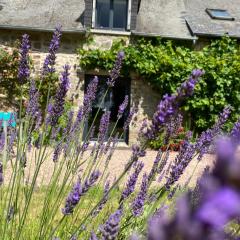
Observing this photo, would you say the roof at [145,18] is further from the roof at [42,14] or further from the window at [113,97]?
the window at [113,97]

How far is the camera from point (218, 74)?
1260 centimetres

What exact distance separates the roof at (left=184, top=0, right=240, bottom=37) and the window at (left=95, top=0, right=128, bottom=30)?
1.97 metres

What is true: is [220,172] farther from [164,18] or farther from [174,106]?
[164,18]

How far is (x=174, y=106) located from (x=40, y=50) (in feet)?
37.6

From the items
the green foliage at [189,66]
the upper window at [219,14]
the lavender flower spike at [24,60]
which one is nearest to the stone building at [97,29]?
the green foliage at [189,66]

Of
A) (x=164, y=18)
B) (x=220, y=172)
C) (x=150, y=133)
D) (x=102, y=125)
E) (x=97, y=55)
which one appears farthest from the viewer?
(x=164, y=18)

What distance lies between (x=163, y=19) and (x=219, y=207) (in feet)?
43.9

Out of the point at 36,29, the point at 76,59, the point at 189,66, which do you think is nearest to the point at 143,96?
the point at 189,66

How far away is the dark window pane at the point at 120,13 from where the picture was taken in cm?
1249

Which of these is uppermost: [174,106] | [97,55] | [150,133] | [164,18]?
[174,106]

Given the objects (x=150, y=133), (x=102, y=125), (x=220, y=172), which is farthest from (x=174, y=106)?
(x=102, y=125)

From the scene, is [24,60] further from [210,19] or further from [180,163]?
[210,19]

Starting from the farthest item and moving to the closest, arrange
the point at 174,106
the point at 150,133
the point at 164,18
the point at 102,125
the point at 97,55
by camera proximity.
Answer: the point at 164,18, the point at 97,55, the point at 102,125, the point at 150,133, the point at 174,106

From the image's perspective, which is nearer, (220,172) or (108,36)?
(220,172)
